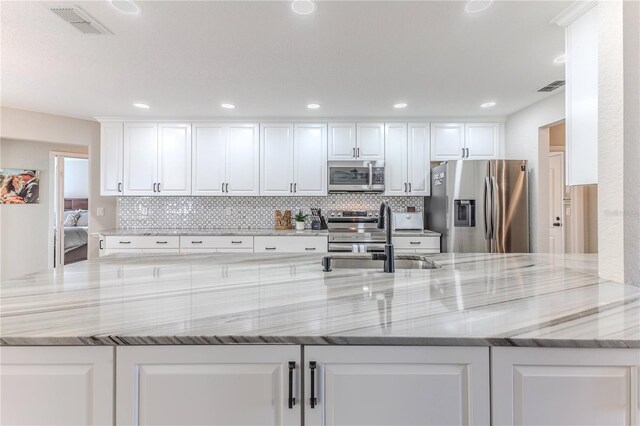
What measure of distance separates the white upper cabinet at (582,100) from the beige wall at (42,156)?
16.6 ft

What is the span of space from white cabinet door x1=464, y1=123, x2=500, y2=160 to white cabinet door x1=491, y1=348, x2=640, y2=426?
139 inches

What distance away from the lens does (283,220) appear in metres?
4.27

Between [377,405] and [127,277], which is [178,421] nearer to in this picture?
[377,405]

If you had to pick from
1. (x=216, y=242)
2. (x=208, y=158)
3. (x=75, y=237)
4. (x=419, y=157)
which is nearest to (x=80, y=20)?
(x=208, y=158)

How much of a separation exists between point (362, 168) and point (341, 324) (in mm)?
3265

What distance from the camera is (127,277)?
1379 mm

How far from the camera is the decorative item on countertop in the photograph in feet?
14.0

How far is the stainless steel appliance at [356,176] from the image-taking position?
3.96 m

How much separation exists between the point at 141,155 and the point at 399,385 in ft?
14.0

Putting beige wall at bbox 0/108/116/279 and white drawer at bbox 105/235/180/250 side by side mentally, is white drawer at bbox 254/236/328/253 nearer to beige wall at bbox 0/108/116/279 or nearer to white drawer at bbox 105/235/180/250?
white drawer at bbox 105/235/180/250

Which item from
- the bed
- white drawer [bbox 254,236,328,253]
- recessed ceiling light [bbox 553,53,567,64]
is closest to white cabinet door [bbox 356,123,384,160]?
white drawer [bbox 254,236,328,253]

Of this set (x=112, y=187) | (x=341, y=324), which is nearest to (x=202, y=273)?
(x=341, y=324)

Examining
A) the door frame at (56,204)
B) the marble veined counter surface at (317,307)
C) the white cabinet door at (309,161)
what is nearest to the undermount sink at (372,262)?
the marble veined counter surface at (317,307)

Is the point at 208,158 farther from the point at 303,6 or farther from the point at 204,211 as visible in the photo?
the point at 303,6
